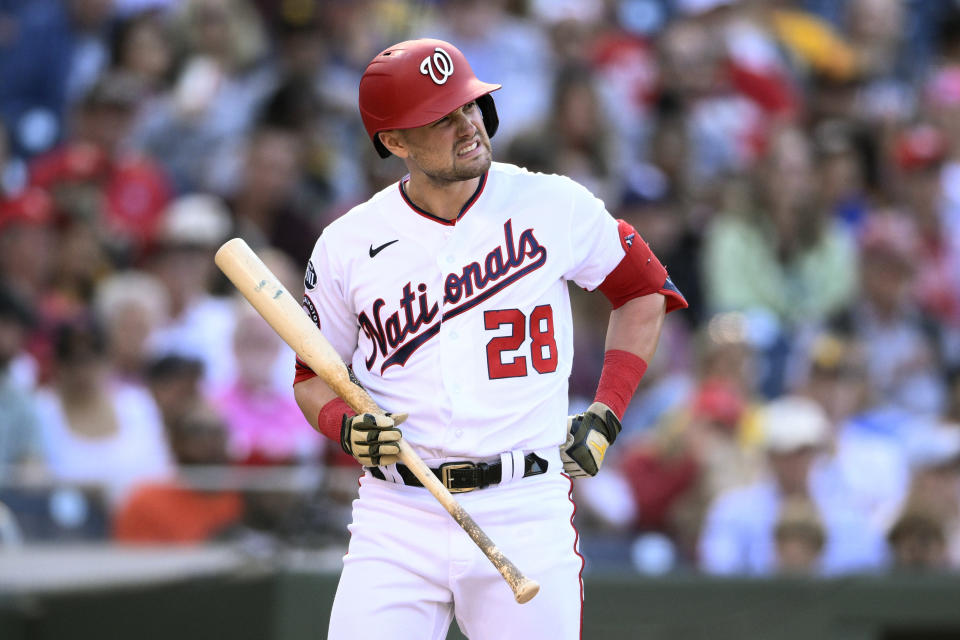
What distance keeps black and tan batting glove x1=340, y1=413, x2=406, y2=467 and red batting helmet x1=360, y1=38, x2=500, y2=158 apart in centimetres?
71

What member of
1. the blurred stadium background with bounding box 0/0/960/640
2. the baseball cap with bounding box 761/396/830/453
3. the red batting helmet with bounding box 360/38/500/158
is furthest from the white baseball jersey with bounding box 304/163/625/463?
the baseball cap with bounding box 761/396/830/453

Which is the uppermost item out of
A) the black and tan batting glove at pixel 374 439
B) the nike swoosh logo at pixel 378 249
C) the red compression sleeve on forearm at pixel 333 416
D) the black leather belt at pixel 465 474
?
the nike swoosh logo at pixel 378 249

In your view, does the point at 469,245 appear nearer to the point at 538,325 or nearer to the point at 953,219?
the point at 538,325

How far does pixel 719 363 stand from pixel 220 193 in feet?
9.53

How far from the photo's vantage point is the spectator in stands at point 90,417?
268 inches

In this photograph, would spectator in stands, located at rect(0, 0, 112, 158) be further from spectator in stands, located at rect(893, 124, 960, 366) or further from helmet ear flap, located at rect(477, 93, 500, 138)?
helmet ear flap, located at rect(477, 93, 500, 138)

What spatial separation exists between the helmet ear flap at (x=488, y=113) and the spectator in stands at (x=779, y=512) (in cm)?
319

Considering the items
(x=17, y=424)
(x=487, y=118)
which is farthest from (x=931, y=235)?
(x=487, y=118)

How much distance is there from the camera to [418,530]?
12.3 feet

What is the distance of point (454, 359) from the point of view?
377cm

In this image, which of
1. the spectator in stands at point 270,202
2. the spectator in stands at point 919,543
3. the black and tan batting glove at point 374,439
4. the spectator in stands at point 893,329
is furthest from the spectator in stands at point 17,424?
the spectator in stands at point 893,329

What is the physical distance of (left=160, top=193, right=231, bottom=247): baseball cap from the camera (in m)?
7.81

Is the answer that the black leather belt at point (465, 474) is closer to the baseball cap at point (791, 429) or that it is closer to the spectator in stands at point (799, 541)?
the spectator in stands at point (799, 541)

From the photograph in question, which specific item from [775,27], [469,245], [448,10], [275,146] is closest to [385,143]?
[469,245]
